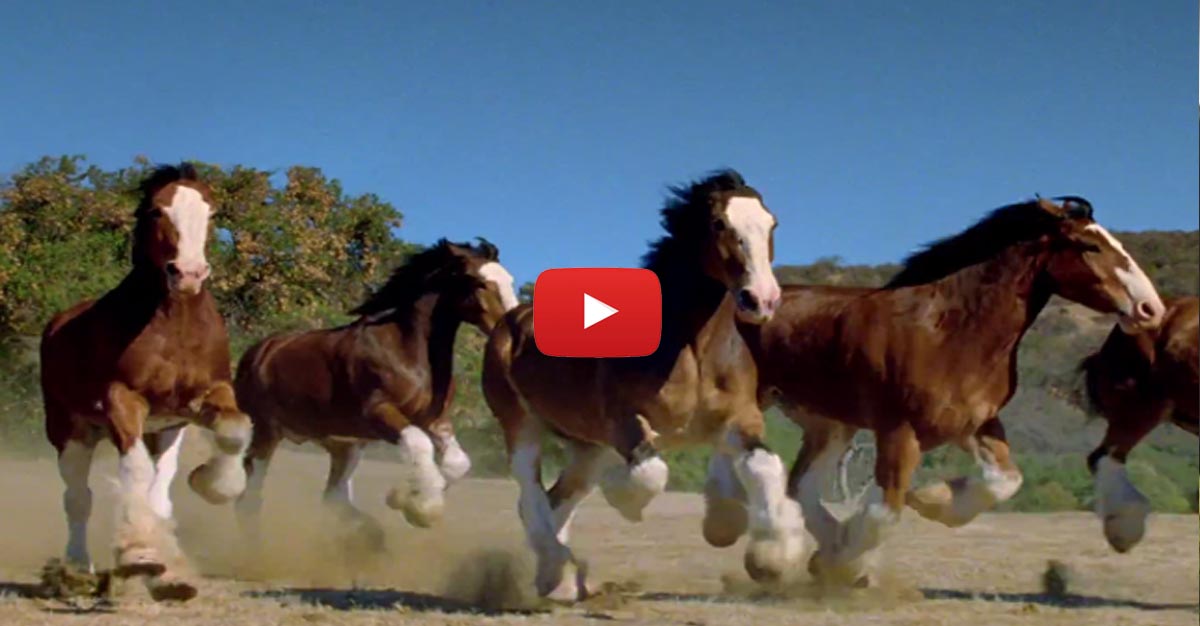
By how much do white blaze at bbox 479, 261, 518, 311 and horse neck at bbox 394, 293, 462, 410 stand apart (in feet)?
1.27

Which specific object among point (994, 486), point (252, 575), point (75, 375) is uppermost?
point (75, 375)

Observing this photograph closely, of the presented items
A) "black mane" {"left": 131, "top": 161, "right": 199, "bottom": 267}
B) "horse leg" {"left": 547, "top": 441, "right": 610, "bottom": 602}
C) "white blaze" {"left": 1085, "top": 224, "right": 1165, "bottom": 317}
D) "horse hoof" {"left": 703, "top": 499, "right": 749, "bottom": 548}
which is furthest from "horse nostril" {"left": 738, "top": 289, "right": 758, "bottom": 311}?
"black mane" {"left": 131, "top": 161, "right": 199, "bottom": 267}

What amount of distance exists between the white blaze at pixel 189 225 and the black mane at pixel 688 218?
223 cm

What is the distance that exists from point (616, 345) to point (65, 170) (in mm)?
6552

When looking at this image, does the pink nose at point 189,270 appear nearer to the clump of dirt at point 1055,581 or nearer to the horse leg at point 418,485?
the horse leg at point 418,485

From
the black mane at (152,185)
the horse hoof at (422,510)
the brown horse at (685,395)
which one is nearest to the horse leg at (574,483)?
the brown horse at (685,395)

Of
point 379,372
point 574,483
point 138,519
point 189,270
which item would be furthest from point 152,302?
point 379,372

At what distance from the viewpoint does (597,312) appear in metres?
6.27

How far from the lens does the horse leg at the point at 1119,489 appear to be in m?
7.47

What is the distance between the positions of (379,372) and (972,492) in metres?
4.68

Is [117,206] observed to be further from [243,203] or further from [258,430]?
[258,430]

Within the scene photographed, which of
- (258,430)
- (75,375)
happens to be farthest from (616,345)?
(258,430)

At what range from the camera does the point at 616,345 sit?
6.56 meters

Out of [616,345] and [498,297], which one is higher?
[498,297]
